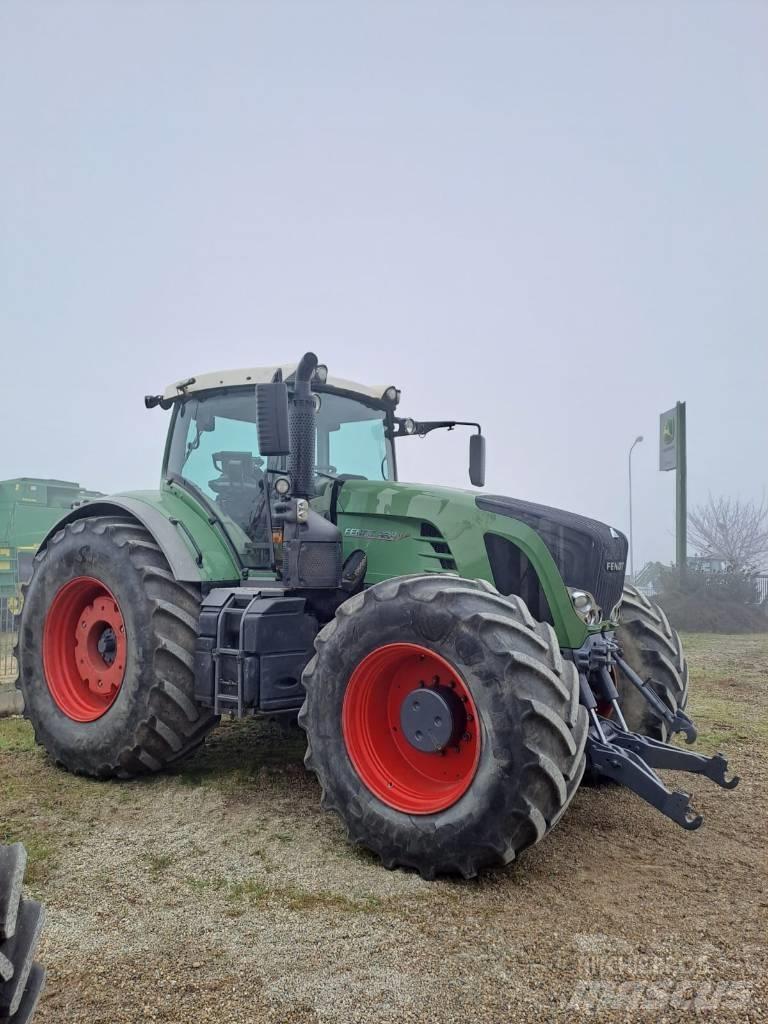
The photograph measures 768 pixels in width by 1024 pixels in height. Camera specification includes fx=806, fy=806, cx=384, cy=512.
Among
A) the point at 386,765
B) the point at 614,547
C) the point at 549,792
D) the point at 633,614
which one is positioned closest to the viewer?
the point at 549,792

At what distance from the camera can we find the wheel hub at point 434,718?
3771 millimetres

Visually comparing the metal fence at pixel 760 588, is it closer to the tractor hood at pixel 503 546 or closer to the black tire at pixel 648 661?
the black tire at pixel 648 661

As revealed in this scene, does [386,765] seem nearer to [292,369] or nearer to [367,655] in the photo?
[367,655]

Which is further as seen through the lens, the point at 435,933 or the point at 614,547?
the point at 614,547

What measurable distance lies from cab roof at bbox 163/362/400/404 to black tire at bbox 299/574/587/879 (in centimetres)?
194

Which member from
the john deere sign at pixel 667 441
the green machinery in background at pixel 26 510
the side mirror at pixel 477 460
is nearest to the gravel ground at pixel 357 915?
the side mirror at pixel 477 460

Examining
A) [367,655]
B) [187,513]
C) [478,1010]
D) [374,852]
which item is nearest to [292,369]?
[187,513]

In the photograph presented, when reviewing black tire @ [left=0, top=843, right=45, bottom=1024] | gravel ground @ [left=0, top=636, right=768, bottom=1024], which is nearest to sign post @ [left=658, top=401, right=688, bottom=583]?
gravel ground @ [left=0, top=636, right=768, bottom=1024]

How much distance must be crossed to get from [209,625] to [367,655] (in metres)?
1.30

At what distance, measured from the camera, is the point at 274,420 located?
437 cm

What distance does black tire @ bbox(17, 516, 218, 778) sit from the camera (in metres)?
4.80

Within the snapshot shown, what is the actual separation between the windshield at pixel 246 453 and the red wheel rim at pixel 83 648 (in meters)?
0.98

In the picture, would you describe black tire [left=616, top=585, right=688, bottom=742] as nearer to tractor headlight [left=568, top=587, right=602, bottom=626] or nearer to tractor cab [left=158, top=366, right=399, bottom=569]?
tractor headlight [left=568, top=587, right=602, bottom=626]

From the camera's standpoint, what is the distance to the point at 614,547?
4574 mm
